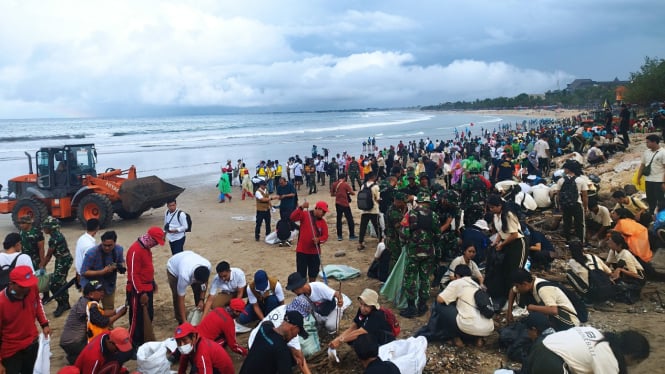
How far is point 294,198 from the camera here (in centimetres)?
955

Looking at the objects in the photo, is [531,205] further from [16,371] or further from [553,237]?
[16,371]

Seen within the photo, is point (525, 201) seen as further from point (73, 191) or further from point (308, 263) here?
point (73, 191)

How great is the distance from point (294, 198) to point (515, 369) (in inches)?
237

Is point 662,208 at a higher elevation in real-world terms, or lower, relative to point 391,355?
higher

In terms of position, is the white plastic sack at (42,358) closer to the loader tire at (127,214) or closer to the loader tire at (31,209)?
the loader tire at (31,209)

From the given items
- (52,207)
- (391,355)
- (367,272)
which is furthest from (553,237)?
(52,207)

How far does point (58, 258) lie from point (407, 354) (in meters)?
5.01

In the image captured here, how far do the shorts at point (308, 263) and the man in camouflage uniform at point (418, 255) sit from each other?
4.82 feet

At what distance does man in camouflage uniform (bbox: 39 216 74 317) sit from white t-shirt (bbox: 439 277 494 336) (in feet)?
17.0

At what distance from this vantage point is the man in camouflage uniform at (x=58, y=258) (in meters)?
6.18

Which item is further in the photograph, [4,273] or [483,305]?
[4,273]

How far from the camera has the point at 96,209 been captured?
11.5 m

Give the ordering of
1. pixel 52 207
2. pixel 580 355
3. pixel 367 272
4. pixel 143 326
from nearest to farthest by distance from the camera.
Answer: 1. pixel 580 355
2. pixel 143 326
3. pixel 367 272
4. pixel 52 207

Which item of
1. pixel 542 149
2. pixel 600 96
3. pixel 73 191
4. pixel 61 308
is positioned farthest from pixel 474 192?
pixel 600 96
